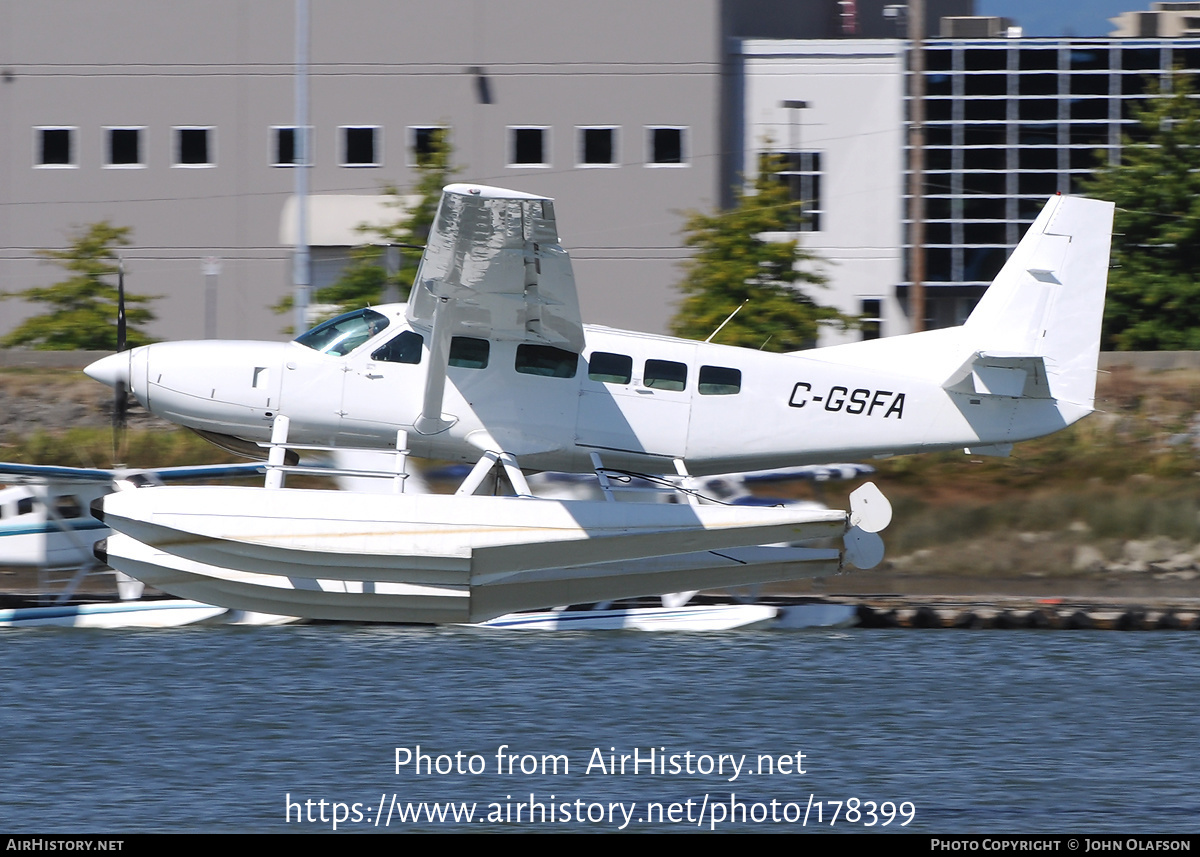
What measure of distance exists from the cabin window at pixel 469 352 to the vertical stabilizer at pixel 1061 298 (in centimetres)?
438

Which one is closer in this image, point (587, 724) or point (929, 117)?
point (587, 724)

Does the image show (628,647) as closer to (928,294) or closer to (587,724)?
(587,724)

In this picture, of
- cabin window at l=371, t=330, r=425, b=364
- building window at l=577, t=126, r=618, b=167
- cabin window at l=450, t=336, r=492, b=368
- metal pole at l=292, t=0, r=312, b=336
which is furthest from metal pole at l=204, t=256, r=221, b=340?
cabin window at l=450, t=336, r=492, b=368

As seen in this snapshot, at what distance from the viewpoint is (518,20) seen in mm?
27156

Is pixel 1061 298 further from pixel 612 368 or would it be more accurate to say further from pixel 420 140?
pixel 420 140

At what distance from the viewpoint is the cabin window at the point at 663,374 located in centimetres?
1289

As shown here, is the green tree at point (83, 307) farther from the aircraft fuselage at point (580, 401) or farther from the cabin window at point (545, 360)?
the cabin window at point (545, 360)

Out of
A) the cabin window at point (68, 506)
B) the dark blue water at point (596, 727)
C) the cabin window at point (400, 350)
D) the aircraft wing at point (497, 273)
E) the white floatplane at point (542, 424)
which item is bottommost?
the dark blue water at point (596, 727)

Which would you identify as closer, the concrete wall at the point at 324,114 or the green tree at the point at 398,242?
the green tree at the point at 398,242

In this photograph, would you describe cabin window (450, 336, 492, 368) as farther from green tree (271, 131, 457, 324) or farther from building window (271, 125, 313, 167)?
building window (271, 125, 313, 167)

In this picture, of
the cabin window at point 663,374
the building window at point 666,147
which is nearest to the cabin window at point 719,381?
the cabin window at point 663,374

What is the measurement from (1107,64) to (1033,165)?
2361mm

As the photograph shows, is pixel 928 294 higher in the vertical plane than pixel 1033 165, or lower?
lower
